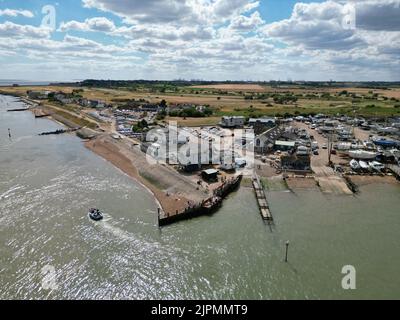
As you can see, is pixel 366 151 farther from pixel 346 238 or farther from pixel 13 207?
pixel 13 207

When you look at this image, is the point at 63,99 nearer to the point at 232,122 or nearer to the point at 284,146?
the point at 232,122

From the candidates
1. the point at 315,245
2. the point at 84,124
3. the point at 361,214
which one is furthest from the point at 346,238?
the point at 84,124

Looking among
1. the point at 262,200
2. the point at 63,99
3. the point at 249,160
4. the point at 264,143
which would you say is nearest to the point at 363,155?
the point at 264,143

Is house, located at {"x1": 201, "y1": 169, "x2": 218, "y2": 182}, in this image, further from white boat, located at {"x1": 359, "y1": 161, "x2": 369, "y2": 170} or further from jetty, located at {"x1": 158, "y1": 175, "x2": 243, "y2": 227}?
white boat, located at {"x1": 359, "y1": 161, "x2": 369, "y2": 170}

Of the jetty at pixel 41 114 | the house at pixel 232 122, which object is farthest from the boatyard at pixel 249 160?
the jetty at pixel 41 114

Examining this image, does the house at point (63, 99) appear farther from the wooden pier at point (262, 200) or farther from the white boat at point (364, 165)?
the white boat at point (364, 165)

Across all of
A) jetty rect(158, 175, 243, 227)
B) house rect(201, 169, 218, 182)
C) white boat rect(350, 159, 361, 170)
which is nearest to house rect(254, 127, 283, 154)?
white boat rect(350, 159, 361, 170)
